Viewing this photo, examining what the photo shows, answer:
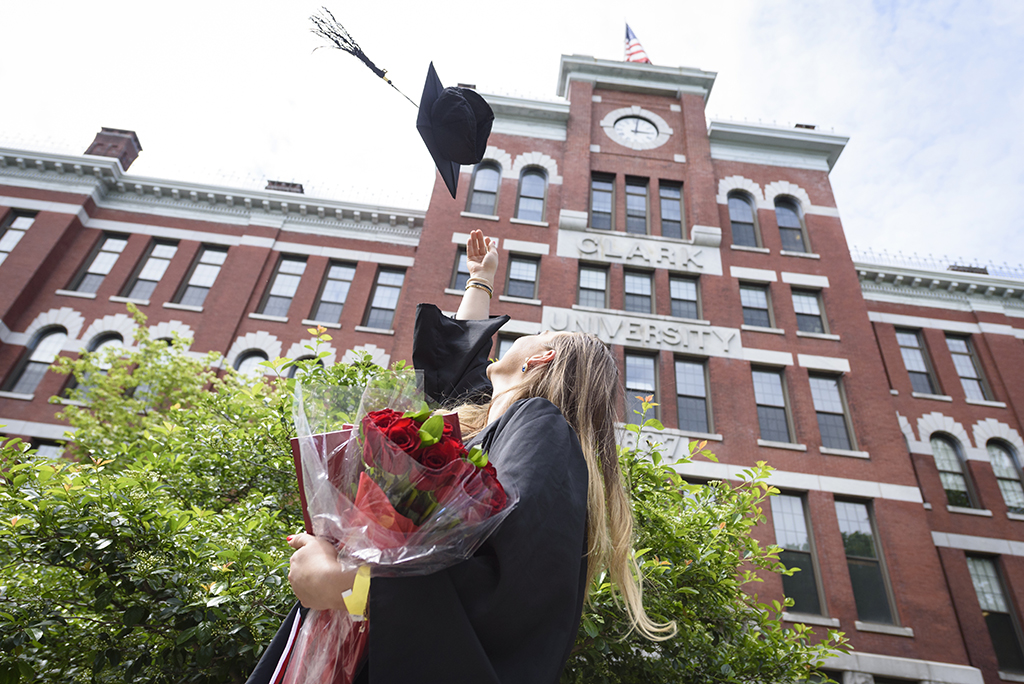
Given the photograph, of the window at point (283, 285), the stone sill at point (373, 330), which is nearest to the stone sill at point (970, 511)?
the stone sill at point (373, 330)

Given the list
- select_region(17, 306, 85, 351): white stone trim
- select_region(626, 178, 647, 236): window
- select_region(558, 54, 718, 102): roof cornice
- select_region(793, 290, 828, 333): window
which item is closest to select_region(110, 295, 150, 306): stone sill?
select_region(17, 306, 85, 351): white stone trim

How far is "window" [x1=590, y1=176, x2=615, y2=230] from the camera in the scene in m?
18.9

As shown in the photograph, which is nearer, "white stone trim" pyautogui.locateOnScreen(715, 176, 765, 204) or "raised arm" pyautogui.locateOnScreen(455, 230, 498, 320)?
"raised arm" pyautogui.locateOnScreen(455, 230, 498, 320)

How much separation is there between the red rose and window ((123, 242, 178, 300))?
71.7 feet

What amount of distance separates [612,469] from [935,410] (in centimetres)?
2085

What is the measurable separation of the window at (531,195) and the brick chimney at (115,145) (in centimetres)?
1604

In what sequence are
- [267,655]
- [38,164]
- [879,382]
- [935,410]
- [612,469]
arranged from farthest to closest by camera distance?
1. [38,164]
2. [935,410]
3. [879,382]
4. [612,469]
5. [267,655]

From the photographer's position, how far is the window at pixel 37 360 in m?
17.8

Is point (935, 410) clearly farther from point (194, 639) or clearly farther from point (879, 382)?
point (194, 639)

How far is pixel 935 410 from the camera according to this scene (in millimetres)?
18031

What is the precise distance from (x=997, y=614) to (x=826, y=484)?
6.21 metres

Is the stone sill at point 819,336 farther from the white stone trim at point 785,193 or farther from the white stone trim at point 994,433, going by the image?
the white stone trim at point 994,433

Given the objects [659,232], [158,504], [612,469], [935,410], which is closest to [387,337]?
[659,232]

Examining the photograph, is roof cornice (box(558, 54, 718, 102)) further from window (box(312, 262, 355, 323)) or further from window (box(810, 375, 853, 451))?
window (box(810, 375, 853, 451))
